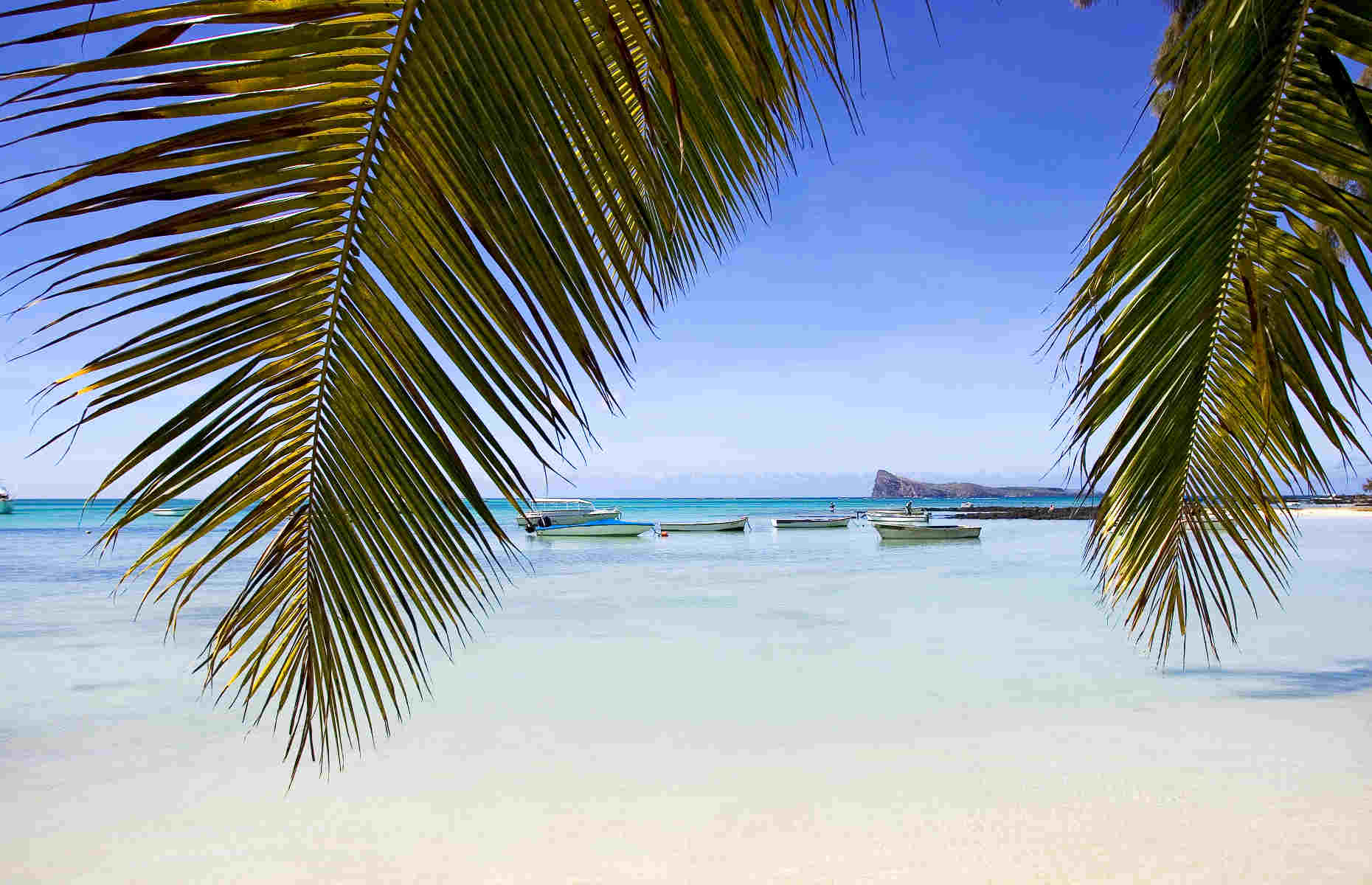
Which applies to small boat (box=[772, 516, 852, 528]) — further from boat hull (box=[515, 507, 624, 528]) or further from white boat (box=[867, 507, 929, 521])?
boat hull (box=[515, 507, 624, 528])

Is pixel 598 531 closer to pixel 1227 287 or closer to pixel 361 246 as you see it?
pixel 1227 287

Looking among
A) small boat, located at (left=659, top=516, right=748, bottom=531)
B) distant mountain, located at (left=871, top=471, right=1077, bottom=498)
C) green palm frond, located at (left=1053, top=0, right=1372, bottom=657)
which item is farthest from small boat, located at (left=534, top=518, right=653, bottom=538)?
distant mountain, located at (left=871, top=471, right=1077, bottom=498)

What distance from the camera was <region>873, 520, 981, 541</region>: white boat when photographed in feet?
95.3

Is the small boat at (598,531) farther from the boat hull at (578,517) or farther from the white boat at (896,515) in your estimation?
the white boat at (896,515)

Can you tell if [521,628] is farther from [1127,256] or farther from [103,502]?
[103,502]

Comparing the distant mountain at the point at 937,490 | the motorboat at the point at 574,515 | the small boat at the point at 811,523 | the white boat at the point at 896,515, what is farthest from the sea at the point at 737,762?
the distant mountain at the point at 937,490

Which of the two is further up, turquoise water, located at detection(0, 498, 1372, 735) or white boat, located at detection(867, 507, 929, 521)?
white boat, located at detection(867, 507, 929, 521)

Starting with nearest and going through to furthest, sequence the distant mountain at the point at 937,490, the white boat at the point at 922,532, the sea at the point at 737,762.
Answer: the sea at the point at 737,762
the white boat at the point at 922,532
the distant mountain at the point at 937,490

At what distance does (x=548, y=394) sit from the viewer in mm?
839

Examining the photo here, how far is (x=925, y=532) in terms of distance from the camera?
97.3 feet

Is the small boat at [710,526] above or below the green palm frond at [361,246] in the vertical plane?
below

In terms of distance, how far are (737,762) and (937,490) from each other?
119 m

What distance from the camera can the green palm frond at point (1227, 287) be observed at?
153 cm

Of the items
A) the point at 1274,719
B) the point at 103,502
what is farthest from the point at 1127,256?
the point at 103,502
